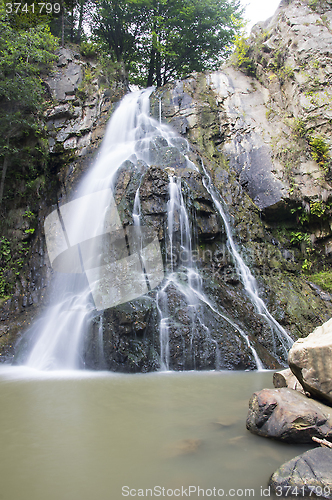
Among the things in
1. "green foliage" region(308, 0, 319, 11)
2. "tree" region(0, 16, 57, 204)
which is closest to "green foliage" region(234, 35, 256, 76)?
"green foliage" region(308, 0, 319, 11)

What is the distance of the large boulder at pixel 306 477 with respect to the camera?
183cm

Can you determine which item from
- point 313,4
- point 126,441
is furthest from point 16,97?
point 313,4

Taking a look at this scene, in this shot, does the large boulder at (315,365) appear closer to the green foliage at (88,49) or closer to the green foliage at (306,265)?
the green foliage at (306,265)

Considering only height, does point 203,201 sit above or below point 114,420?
above

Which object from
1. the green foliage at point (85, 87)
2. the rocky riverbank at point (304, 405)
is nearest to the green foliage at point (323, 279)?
the rocky riverbank at point (304, 405)

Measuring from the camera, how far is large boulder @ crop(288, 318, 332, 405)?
2.71 m

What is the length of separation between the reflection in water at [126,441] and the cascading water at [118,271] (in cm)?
154

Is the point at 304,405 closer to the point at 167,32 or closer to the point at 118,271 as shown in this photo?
the point at 118,271

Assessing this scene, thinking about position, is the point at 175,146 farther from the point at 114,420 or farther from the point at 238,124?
the point at 114,420

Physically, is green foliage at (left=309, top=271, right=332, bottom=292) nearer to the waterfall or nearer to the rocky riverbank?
the waterfall

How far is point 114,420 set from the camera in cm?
307

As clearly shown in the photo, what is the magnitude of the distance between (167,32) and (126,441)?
750 inches

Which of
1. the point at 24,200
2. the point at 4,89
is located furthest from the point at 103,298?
the point at 4,89

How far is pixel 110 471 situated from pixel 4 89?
10426 mm
